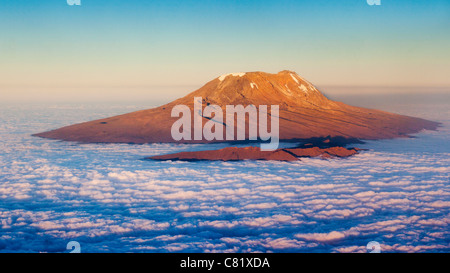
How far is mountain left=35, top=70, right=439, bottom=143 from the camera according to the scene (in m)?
41.0

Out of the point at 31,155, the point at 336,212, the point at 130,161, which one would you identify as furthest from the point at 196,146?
the point at 336,212

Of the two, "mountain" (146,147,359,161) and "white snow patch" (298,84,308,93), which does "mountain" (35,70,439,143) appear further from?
"mountain" (146,147,359,161)

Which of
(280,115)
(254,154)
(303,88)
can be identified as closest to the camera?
(254,154)

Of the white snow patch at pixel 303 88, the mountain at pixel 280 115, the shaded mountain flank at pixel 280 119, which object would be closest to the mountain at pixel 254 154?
the shaded mountain flank at pixel 280 119

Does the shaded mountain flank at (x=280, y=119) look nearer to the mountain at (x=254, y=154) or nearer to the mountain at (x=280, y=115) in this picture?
the mountain at (x=280, y=115)

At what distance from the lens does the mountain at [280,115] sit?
41.0 metres

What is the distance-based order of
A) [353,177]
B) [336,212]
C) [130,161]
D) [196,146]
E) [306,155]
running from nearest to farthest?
[336,212] < [353,177] < [130,161] < [306,155] < [196,146]

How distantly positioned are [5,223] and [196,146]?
944 inches

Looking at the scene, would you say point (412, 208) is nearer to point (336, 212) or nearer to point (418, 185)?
point (336, 212)

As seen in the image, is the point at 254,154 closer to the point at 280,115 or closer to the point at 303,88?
the point at 280,115

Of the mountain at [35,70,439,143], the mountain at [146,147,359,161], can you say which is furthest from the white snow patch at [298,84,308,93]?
the mountain at [146,147,359,161]

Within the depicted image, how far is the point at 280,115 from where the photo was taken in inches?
1852

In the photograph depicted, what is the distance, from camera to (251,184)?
59.9 ft

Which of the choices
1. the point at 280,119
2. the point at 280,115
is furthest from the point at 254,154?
the point at 280,115
